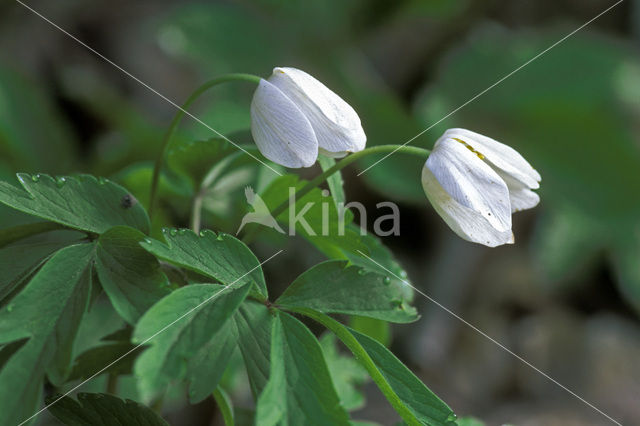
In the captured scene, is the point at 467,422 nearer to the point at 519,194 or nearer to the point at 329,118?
the point at 519,194

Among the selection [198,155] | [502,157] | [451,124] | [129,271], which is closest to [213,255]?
[129,271]

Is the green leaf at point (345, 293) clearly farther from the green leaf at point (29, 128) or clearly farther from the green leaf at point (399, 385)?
the green leaf at point (29, 128)

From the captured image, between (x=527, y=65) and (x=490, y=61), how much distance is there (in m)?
0.20

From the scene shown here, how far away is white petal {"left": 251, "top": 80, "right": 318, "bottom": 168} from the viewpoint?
2.89ft

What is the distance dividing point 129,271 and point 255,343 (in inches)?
7.3

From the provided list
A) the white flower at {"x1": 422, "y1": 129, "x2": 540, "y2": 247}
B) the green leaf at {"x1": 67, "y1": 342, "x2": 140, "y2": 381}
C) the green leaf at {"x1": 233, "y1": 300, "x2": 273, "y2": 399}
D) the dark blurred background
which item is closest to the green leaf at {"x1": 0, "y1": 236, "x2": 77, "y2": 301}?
the green leaf at {"x1": 67, "y1": 342, "x2": 140, "y2": 381}

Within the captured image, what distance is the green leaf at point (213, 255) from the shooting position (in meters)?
0.77

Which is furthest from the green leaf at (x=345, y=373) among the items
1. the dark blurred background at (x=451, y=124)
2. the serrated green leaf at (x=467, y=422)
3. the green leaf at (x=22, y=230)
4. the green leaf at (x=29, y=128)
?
the green leaf at (x=29, y=128)

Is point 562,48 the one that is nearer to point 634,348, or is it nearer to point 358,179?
point 358,179

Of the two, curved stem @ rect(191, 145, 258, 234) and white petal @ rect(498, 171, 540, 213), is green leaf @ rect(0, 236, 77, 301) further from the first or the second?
white petal @ rect(498, 171, 540, 213)

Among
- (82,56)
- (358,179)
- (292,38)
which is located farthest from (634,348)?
(82,56)

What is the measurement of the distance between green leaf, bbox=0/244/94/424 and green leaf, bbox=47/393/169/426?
0.13 metres

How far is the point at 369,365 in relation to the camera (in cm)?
78

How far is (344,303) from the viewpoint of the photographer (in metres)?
0.83
